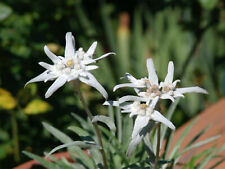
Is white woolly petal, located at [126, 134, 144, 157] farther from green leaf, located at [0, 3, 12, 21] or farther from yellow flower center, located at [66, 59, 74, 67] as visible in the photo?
green leaf, located at [0, 3, 12, 21]

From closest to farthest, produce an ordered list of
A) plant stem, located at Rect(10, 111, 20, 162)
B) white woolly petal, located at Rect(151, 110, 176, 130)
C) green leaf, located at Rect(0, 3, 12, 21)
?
1. white woolly petal, located at Rect(151, 110, 176, 130)
2. green leaf, located at Rect(0, 3, 12, 21)
3. plant stem, located at Rect(10, 111, 20, 162)

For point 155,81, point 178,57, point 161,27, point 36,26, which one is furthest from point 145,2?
point 155,81

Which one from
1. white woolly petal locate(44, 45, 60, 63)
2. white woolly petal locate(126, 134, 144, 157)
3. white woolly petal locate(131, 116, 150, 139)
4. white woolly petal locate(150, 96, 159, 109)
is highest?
white woolly petal locate(44, 45, 60, 63)

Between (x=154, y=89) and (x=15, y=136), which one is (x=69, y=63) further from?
(x=15, y=136)

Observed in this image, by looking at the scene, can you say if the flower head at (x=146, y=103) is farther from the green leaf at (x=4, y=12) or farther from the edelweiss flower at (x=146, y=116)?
the green leaf at (x=4, y=12)

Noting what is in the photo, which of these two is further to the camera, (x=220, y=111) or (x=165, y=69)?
(x=165, y=69)

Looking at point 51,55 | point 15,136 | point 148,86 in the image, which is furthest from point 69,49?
point 15,136

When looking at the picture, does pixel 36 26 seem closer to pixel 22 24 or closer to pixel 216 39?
pixel 22 24

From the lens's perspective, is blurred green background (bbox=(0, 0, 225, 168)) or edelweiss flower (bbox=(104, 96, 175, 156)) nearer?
edelweiss flower (bbox=(104, 96, 175, 156))

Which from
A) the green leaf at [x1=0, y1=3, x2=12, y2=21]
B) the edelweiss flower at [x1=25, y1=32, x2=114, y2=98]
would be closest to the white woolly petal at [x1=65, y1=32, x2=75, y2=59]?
the edelweiss flower at [x1=25, y1=32, x2=114, y2=98]
